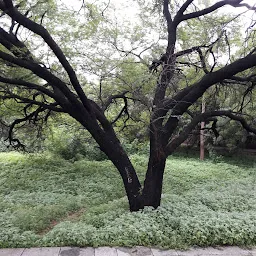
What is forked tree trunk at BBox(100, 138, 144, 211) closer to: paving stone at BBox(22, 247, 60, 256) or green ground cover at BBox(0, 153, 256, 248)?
green ground cover at BBox(0, 153, 256, 248)

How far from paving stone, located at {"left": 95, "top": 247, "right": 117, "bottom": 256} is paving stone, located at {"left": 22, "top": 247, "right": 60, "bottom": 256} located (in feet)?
1.80

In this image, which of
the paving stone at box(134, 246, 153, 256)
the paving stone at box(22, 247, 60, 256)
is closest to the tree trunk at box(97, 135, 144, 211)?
the paving stone at box(134, 246, 153, 256)

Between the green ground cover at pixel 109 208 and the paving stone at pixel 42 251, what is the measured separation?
0.11 m

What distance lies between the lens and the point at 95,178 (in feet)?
28.6

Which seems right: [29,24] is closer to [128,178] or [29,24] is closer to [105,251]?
[128,178]

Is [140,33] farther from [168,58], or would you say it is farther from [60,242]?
[60,242]

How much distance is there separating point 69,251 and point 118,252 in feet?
2.23

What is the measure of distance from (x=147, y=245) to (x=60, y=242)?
49.4 inches

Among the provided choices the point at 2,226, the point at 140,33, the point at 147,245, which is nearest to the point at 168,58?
the point at 140,33

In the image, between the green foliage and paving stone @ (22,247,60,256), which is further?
the green foliage

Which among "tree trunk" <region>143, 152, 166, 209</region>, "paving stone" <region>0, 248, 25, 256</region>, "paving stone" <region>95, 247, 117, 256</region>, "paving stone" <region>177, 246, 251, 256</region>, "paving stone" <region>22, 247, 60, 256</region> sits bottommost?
Answer: "paving stone" <region>0, 248, 25, 256</region>

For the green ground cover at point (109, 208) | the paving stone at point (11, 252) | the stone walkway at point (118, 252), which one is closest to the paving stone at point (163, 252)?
the stone walkway at point (118, 252)

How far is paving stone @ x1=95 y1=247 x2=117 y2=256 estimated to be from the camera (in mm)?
4004

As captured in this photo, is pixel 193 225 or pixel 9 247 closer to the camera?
pixel 9 247
